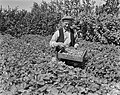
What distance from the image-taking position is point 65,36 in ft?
14.1

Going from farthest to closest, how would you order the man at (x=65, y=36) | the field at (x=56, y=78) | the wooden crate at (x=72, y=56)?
the man at (x=65, y=36), the wooden crate at (x=72, y=56), the field at (x=56, y=78)

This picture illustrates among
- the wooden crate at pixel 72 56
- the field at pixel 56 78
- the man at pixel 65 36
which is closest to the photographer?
the field at pixel 56 78

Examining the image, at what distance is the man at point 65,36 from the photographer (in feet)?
13.1

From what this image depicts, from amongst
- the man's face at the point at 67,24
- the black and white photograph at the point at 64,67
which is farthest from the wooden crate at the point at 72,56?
the man's face at the point at 67,24

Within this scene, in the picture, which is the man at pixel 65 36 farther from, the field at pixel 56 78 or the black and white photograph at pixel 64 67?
the field at pixel 56 78

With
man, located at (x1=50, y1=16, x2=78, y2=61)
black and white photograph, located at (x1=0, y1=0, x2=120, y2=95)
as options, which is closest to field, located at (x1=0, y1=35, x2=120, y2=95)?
black and white photograph, located at (x1=0, y1=0, x2=120, y2=95)

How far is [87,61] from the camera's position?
4312mm

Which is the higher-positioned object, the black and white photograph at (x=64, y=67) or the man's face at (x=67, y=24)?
the man's face at (x=67, y=24)

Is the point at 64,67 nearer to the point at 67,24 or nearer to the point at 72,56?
the point at 72,56

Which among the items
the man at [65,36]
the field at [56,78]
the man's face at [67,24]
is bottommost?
the field at [56,78]

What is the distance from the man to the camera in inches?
157

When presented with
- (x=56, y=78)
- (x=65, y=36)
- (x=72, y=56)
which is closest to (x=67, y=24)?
(x=65, y=36)

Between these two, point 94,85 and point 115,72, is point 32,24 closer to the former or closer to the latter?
point 115,72

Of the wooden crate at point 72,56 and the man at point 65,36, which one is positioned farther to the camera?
the man at point 65,36
